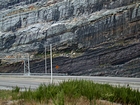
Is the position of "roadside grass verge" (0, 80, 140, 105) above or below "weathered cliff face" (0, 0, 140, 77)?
below

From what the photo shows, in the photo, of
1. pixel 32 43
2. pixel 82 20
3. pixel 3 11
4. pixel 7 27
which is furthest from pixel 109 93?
pixel 3 11

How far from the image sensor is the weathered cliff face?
154 feet

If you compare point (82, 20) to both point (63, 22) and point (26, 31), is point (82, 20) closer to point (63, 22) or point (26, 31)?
point (63, 22)

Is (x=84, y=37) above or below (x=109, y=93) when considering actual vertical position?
above

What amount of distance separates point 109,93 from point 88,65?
40286 millimetres

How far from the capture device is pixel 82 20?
57.0 metres

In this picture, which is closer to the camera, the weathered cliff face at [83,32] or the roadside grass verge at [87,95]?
the roadside grass verge at [87,95]

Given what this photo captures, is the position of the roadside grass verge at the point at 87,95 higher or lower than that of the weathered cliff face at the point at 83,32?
lower

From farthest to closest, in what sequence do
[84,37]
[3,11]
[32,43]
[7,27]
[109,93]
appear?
[3,11], [7,27], [32,43], [84,37], [109,93]

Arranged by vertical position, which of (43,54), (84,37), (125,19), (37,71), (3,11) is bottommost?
(37,71)

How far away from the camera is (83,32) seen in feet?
179

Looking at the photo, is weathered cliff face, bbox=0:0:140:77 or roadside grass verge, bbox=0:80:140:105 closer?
roadside grass verge, bbox=0:80:140:105

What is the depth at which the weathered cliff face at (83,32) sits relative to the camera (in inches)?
1848

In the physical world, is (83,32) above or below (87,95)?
above
